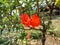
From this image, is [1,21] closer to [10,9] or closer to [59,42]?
[10,9]

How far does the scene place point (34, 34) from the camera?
11.1 ft

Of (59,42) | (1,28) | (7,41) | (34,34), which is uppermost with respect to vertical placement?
(1,28)

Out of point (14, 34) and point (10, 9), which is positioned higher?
point (10, 9)

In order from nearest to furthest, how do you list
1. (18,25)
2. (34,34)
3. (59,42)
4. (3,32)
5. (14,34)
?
(18,25)
(3,32)
(14,34)
(34,34)
(59,42)

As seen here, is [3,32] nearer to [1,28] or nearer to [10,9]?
[1,28]

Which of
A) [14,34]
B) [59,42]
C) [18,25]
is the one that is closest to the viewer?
[18,25]

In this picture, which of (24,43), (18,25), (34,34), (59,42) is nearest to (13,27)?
(18,25)

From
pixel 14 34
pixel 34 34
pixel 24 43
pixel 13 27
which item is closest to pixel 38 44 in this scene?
pixel 34 34

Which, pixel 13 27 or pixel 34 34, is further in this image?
pixel 34 34

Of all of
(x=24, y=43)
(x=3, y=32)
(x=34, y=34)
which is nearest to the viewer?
(x=3, y=32)

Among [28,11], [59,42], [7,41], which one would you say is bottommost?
[59,42]

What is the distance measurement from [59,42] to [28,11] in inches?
60.9

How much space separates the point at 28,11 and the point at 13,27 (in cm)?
24

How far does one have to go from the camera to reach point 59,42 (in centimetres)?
372
